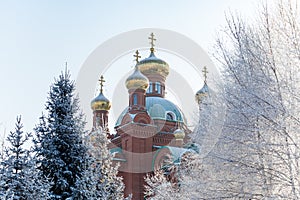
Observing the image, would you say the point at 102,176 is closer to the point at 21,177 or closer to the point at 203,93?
the point at 21,177

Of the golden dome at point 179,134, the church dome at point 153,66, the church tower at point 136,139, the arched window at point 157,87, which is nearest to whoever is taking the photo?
the church tower at point 136,139

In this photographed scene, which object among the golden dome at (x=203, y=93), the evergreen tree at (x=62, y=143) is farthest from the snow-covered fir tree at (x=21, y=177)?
the golden dome at (x=203, y=93)

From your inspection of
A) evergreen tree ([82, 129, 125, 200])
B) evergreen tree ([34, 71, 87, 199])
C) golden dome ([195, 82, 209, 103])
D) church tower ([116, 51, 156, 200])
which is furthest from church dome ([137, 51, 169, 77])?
evergreen tree ([34, 71, 87, 199])

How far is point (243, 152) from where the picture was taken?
7.02 m

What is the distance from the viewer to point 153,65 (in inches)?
1308

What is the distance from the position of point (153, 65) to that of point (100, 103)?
5.35 meters

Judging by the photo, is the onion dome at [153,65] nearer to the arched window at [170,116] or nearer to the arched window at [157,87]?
the arched window at [157,87]

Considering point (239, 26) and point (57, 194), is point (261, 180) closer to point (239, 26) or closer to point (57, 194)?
point (239, 26)

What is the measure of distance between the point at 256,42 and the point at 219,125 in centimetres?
165

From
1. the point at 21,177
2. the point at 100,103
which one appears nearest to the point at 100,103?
the point at 100,103

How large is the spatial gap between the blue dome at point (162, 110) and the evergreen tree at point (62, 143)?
20279 millimetres

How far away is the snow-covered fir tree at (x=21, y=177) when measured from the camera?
29.0 feet

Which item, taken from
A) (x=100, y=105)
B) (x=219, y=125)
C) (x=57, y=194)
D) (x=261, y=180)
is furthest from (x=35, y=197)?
(x=100, y=105)

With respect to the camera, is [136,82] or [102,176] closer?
[102,176]
